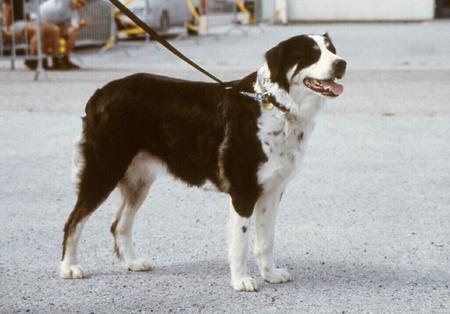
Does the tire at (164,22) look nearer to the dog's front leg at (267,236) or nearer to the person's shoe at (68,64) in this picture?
the person's shoe at (68,64)

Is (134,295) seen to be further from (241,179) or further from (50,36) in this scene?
(50,36)

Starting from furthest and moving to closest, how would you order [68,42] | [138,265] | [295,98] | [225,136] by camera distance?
[68,42] → [138,265] → [225,136] → [295,98]

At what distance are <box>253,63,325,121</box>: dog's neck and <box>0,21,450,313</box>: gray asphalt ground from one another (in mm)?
949

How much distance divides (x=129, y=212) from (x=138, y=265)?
1.01ft

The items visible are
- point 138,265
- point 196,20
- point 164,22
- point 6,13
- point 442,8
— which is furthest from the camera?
point 442,8

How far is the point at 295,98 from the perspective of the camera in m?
4.79

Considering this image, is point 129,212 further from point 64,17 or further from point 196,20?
point 196,20

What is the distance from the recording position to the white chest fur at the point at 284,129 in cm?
478

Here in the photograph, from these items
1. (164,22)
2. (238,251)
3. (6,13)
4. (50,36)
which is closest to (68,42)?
(50,36)

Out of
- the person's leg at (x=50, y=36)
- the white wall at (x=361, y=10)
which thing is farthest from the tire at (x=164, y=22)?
the person's leg at (x=50, y=36)

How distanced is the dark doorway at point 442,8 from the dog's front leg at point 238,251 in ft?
103

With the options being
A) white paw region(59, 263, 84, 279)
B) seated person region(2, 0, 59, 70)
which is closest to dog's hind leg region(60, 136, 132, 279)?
white paw region(59, 263, 84, 279)

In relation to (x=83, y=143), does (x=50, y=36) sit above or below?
below

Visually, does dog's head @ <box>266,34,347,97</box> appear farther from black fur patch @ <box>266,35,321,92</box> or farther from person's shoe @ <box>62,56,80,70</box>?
person's shoe @ <box>62,56,80,70</box>
